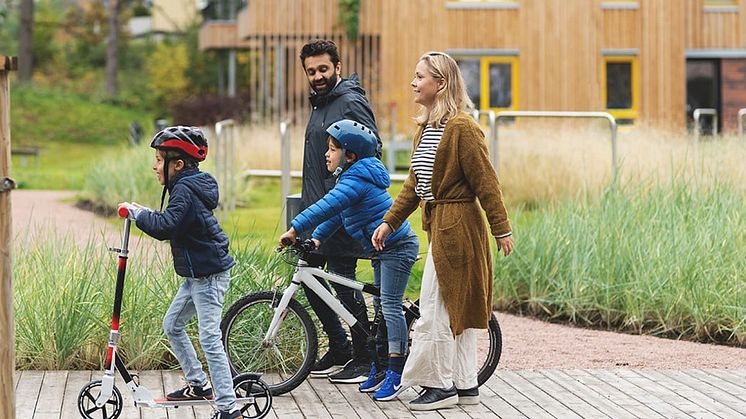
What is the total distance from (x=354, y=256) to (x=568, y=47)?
2505 cm

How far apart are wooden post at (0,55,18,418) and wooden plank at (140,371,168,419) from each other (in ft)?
4.74

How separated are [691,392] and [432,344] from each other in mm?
1507

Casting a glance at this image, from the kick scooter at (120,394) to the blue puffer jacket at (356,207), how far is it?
2.91 ft

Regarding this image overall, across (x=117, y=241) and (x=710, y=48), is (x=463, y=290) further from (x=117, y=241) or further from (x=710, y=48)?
(x=710, y=48)

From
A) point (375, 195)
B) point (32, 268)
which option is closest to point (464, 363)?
point (375, 195)

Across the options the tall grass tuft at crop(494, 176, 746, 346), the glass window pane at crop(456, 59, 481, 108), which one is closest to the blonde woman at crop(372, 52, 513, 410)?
the tall grass tuft at crop(494, 176, 746, 346)

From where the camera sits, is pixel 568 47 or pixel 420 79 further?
pixel 568 47

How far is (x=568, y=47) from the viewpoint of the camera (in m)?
32.1

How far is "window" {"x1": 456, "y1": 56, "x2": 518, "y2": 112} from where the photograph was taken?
32.4 metres

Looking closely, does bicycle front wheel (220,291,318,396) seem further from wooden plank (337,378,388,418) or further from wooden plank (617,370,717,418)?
wooden plank (617,370,717,418)

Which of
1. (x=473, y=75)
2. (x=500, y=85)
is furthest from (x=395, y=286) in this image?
(x=500, y=85)

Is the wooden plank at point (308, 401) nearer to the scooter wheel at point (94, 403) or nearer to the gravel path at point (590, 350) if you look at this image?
the scooter wheel at point (94, 403)

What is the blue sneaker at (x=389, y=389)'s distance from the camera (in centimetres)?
738

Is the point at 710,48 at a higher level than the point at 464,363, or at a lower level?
higher
